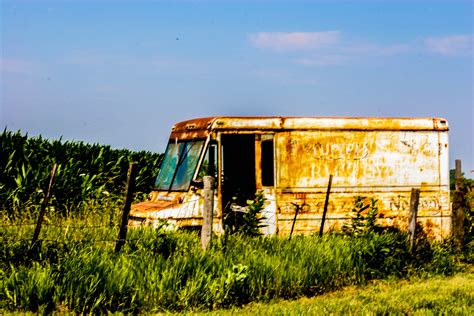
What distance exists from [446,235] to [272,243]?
469cm

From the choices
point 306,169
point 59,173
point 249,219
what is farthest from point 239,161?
point 59,173

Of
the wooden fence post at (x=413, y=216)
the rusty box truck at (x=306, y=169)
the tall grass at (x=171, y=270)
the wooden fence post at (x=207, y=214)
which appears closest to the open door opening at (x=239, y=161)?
the rusty box truck at (x=306, y=169)

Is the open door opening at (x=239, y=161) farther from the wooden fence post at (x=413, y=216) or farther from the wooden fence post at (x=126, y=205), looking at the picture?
the wooden fence post at (x=126, y=205)

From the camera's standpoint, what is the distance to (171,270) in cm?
894

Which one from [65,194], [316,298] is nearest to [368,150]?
[316,298]

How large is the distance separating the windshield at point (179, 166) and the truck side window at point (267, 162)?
1.53 meters

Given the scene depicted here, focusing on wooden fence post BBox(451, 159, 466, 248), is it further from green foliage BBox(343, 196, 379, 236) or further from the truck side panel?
green foliage BBox(343, 196, 379, 236)

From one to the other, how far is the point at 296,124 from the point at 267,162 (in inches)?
53.6

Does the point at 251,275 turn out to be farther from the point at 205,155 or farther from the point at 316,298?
the point at 205,155

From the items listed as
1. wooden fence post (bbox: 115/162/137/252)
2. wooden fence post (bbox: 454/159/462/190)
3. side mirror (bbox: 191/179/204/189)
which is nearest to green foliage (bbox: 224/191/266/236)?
side mirror (bbox: 191/179/204/189)

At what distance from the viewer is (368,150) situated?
13.9 m

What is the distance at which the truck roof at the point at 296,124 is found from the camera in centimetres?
1288

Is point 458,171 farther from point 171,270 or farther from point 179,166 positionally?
point 171,270

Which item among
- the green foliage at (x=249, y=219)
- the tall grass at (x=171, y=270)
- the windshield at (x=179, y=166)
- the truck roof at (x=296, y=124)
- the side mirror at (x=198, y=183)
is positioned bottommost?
the tall grass at (x=171, y=270)
